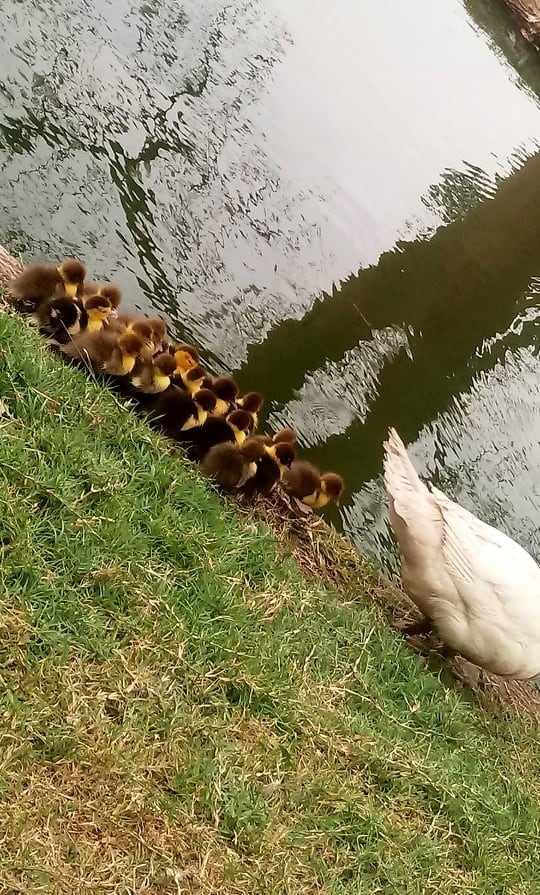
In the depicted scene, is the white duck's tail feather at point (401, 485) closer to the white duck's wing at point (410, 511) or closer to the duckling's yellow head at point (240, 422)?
the white duck's wing at point (410, 511)

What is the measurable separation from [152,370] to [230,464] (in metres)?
0.46

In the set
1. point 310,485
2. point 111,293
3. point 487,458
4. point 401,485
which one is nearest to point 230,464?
point 310,485

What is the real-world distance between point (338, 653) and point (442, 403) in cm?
251

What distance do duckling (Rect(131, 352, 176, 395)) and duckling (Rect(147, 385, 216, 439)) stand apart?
0.04 m

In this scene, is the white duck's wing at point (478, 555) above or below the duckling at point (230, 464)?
above

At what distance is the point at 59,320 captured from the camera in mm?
3039

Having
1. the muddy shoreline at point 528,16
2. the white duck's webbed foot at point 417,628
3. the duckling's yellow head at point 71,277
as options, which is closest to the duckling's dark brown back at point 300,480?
the white duck's webbed foot at point 417,628

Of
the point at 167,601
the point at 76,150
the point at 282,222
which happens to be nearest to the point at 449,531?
the point at 167,601

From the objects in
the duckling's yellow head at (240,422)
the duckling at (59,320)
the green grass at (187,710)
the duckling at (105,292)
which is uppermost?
the duckling's yellow head at (240,422)

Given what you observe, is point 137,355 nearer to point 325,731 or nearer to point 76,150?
point 325,731

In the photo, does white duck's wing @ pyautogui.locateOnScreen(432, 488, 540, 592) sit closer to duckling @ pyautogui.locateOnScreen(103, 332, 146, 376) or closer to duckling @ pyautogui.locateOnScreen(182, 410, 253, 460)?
duckling @ pyautogui.locateOnScreen(182, 410, 253, 460)

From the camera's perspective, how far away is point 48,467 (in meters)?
2.44

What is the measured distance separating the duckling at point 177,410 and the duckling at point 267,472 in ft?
1.00

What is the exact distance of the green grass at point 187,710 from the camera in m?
1.98
